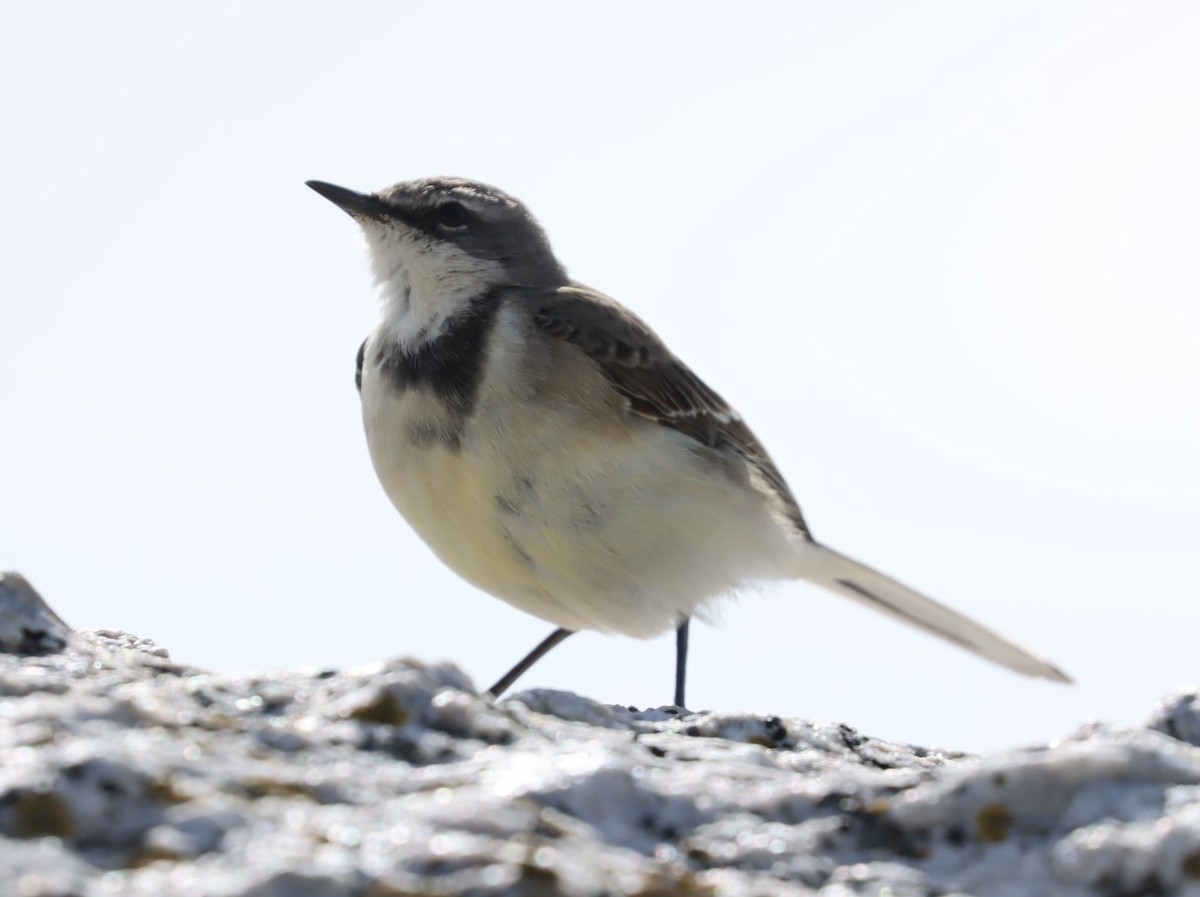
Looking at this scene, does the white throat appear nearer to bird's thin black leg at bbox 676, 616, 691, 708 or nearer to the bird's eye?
the bird's eye

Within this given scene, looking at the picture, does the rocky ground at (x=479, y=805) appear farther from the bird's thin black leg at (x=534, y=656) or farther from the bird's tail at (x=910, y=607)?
the bird's tail at (x=910, y=607)

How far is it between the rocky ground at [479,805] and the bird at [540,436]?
339 cm

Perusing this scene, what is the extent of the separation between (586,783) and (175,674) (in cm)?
126

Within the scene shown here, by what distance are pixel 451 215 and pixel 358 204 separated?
484mm

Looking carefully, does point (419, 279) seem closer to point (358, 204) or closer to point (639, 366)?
point (358, 204)

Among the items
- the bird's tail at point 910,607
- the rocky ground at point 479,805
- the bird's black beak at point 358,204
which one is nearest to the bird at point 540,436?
the bird's black beak at point 358,204

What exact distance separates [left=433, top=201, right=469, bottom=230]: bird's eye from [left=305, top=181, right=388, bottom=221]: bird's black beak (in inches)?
11.1

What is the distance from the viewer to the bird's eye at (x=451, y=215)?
26.8ft

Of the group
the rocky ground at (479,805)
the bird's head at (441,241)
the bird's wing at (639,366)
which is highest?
the bird's head at (441,241)

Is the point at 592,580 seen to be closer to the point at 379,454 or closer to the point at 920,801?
the point at 379,454

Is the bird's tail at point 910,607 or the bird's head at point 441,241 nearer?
the bird's head at point 441,241

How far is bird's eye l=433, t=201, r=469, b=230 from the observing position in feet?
26.8

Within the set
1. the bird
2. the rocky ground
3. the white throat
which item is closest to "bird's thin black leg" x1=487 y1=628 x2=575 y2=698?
the bird

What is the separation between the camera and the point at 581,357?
7.39m
